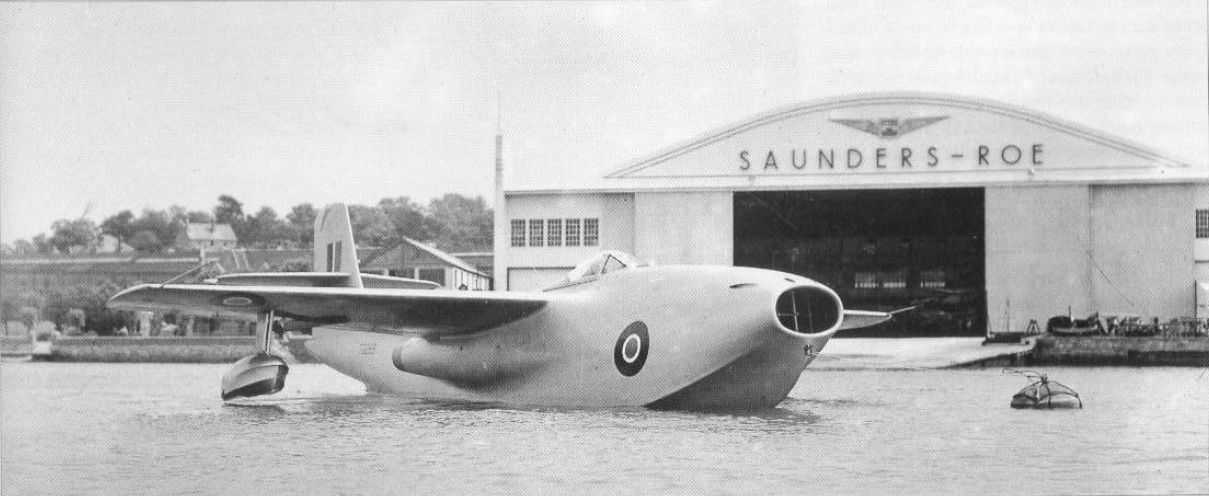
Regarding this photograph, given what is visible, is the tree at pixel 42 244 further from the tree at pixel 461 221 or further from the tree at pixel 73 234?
the tree at pixel 461 221

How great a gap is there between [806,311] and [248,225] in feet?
31.5

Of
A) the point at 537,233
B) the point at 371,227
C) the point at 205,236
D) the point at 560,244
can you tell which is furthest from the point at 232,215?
the point at 560,244

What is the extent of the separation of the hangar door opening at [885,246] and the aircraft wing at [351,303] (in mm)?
4505

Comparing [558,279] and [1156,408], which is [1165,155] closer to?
[1156,408]

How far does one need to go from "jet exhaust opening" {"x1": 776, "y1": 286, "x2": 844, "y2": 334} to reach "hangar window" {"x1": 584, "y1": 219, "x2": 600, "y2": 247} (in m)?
4.59

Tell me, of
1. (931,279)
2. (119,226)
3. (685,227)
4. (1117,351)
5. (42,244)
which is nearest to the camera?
(42,244)

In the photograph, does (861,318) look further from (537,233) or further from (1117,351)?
(1117,351)

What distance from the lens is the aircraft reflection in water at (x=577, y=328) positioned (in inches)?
545

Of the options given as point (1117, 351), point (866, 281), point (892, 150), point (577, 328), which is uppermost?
point (892, 150)

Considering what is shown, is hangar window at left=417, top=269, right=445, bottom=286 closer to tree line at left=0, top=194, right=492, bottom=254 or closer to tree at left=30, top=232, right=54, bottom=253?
tree line at left=0, top=194, right=492, bottom=254

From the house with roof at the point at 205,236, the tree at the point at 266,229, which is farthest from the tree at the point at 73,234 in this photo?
the tree at the point at 266,229

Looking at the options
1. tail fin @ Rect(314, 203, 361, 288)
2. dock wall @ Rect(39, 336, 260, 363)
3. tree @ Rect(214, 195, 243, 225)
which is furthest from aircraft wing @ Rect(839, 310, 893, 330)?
dock wall @ Rect(39, 336, 260, 363)

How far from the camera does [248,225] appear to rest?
1794cm

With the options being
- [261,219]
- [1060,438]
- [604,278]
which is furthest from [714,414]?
[261,219]
